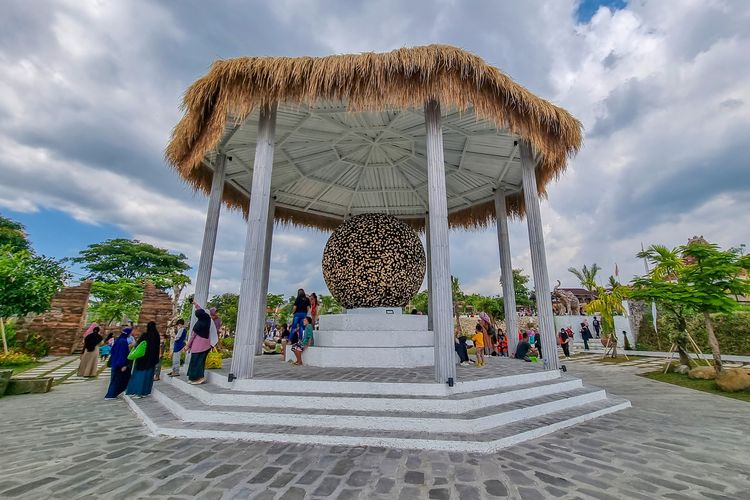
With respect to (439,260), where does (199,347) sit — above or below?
below

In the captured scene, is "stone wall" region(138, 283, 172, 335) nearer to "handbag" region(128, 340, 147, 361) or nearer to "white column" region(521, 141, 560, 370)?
"handbag" region(128, 340, 147, 361)

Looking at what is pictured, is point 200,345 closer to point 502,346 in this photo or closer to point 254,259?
point 254,259

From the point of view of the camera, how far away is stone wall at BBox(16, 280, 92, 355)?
18719 mm

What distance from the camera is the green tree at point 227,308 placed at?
24.9 m

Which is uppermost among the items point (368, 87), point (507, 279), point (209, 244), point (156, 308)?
point (368, 87)

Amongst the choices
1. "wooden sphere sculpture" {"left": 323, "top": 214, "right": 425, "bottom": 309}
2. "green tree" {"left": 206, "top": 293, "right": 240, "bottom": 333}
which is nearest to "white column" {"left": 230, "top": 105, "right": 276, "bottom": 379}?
"wooden sphere sculpture" {"left": 323, "top": 214, "right": 425, "bottom": 309}

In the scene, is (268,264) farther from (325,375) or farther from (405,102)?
(405,102)

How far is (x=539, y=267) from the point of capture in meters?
7.42

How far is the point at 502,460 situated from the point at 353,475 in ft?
5.34

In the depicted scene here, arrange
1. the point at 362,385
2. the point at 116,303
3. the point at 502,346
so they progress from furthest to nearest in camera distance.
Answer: the point at 116,303 < the point at 502,346 < the point at 362,385

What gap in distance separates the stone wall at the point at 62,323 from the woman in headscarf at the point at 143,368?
18.3 metres

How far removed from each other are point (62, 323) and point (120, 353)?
18717 mm

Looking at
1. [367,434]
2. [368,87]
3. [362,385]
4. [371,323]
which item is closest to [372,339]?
[371,323]

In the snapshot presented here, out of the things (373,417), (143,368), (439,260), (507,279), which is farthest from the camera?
(507,279)
